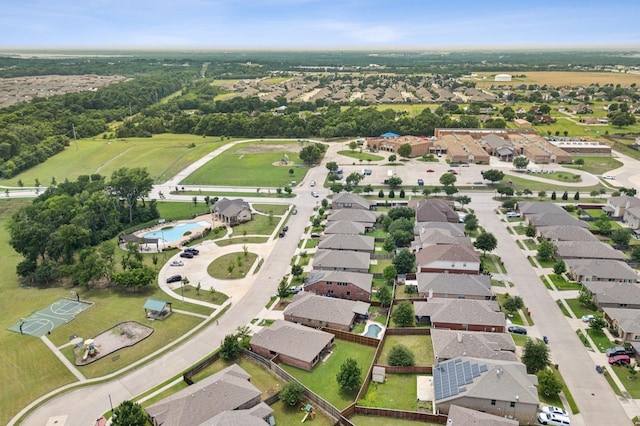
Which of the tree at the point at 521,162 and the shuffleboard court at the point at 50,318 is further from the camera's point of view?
the tree at the point at 521,162

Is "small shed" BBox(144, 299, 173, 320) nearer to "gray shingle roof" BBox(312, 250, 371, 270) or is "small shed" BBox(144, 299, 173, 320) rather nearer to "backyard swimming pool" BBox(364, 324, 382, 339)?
"gray shingle roof" BBox(312, 250, 371, 270)

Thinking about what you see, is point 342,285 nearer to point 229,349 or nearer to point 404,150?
point 229,349

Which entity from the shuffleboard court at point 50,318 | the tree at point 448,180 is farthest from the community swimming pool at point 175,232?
the tree at point 448,180

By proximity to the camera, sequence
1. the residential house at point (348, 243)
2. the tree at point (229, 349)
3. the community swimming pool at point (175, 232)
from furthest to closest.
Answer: the community swimming pool at point (175, 232)
the residential house at point (348, 243)
the tree at point (229, 349)

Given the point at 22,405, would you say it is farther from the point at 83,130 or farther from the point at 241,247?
the point at 83,130

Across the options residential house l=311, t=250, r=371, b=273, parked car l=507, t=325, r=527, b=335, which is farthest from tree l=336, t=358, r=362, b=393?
residential house l=311, t=250, r=371, b=273

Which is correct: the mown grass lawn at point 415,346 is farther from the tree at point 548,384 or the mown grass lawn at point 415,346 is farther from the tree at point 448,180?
the tree at point 448,180

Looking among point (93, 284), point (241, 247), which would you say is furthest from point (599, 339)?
point (93, 284)

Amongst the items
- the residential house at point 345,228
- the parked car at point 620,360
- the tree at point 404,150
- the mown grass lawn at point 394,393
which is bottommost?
the mown grass lawn at point 394,393
